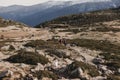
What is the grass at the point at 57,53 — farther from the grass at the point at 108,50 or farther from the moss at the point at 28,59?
the grass at the point at 108,50

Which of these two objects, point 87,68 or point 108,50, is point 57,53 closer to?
point 87,68

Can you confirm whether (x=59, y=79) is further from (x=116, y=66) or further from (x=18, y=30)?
(x=18, y=30)

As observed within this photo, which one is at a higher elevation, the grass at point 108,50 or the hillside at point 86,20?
the grass at point 108,50

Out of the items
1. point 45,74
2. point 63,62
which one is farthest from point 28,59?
point 45,74

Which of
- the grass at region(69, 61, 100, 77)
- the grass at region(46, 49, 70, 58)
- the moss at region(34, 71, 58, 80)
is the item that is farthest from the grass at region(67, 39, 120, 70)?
the moss at region(34, 71, 58, 80)

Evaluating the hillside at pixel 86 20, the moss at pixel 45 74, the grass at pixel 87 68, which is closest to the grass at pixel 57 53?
the grass at pixel 87 68

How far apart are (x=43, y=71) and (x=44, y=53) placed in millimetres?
11368

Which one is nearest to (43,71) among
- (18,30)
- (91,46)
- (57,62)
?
(57,62)

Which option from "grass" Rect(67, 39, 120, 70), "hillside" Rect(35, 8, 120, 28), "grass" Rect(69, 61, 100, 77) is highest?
"grass" Rect(69, 61, 100, 77)

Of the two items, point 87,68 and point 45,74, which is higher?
point 45,74

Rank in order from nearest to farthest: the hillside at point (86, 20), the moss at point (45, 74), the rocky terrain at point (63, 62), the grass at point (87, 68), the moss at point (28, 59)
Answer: the moss at point (45, 74)
the rocky terrain at point (63, 62)
the grass at point (87, 68)
the moss at point (28, 59)
the hillside at point (86, 20)

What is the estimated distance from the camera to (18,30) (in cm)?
8931

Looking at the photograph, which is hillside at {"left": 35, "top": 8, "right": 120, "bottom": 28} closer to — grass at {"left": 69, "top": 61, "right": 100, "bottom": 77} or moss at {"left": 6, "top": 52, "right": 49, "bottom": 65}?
moss at {"left": 6, "top": 52, "right": 49, "bottom": 65}

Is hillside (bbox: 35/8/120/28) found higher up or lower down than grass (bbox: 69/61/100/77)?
lower down
